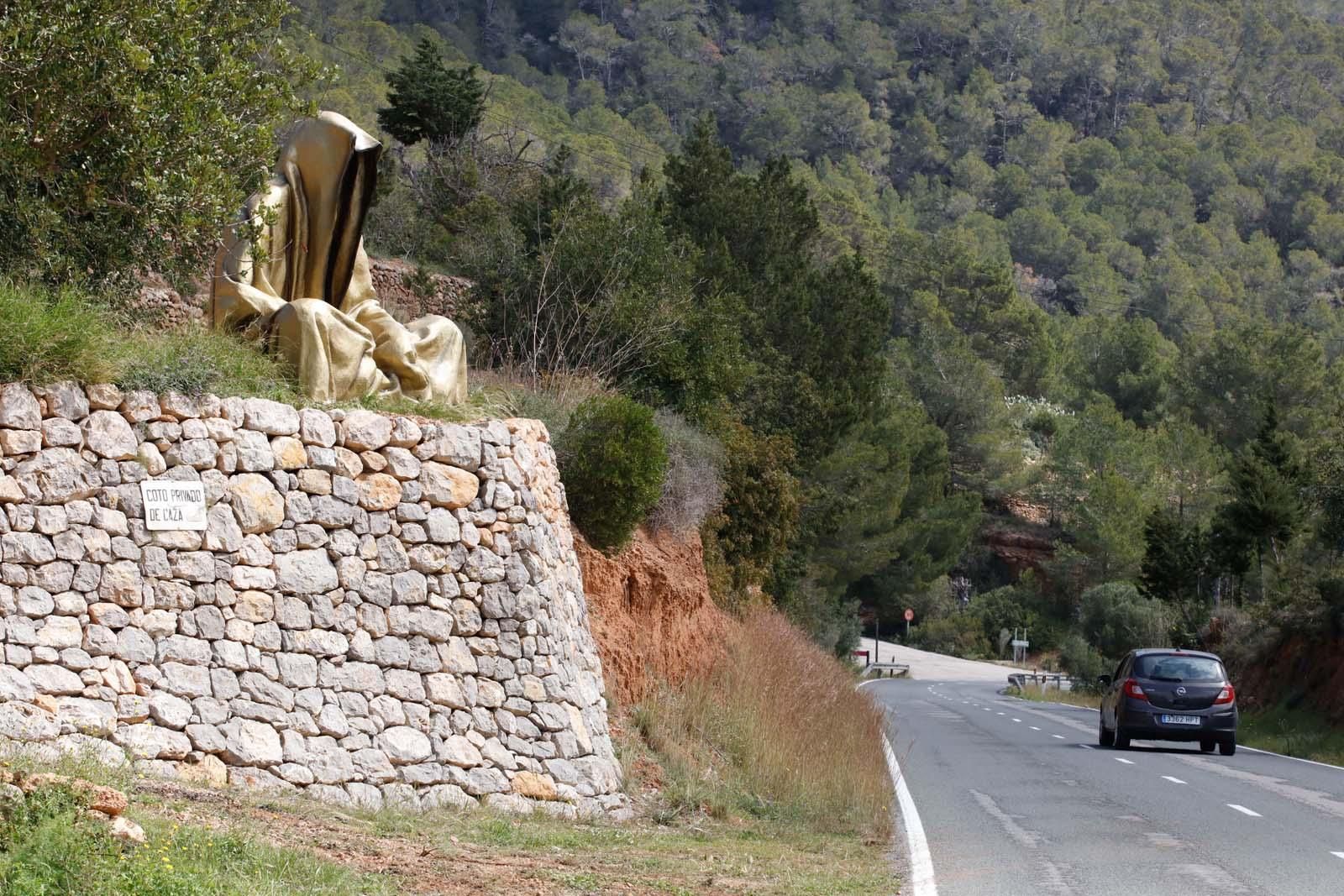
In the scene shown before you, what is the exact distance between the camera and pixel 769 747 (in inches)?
598

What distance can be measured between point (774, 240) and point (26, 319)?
2731cm

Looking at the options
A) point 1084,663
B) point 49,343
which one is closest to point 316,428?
point 49,343

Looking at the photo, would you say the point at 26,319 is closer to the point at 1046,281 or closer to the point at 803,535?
the point at 803,535

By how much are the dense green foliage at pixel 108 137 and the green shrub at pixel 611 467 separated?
172 inches

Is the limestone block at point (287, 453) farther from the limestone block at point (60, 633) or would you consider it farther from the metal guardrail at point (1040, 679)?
the metal guardrail at point (1040, 679)

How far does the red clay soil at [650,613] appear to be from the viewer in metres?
16.5

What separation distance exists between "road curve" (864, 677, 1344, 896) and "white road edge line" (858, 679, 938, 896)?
3.6 inches

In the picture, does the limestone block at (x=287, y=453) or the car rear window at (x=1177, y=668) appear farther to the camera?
the car rear window at (x=1177, y=668)

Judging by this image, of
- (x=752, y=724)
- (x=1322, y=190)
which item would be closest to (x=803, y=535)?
(x=752, y=724)

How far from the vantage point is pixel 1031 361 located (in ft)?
251

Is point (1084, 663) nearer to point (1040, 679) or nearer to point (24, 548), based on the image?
point (1040, 679)

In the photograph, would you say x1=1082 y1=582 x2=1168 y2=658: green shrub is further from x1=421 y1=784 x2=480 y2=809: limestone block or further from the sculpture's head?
x1=421 y1=784 x2=480 y2=809: limestone block

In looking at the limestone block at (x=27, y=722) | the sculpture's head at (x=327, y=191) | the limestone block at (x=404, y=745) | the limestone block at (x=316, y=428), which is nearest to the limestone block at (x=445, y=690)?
the limestone block at (x=404, y=745)

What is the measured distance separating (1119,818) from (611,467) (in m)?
6.17
